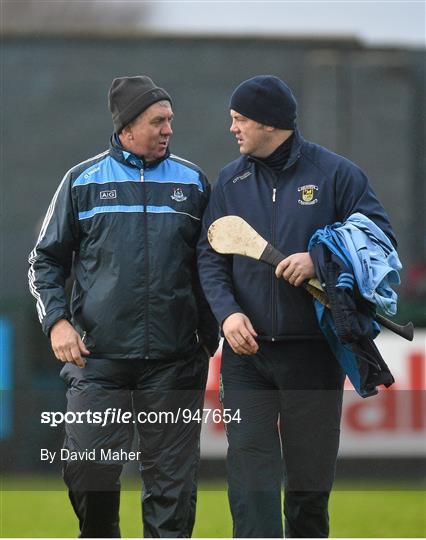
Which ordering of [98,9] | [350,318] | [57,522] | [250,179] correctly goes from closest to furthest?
[350,318] → [250,179] → [57,522] → [98,9]

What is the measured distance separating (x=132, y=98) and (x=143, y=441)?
1.17 meters

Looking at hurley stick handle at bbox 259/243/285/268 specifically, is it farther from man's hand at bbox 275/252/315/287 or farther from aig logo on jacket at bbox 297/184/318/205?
aig logo on jacket at bbox 297/184/318/205

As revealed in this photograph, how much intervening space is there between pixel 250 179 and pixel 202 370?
69cm

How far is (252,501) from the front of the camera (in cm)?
427

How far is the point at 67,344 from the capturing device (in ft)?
14.2

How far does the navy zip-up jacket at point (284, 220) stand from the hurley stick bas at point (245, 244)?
6 centimetres

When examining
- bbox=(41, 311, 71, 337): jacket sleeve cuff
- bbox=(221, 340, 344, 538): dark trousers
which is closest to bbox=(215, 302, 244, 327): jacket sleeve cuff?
bbox=(221, 340, 344, 538): dark trousers

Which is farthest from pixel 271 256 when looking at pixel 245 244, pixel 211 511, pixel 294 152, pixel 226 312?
pixel 211 511

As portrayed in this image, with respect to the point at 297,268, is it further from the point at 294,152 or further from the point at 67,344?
the point at 67,344

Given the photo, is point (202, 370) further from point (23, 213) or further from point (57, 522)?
point (23, 213)

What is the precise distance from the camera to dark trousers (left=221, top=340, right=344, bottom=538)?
427cm

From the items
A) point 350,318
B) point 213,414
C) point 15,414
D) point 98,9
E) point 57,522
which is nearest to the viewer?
point 350,318

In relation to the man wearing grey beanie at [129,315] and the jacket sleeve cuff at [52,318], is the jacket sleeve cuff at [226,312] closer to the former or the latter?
the man wearing grey beanie at [129,315]

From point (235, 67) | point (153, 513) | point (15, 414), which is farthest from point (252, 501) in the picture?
point (235, 67)
